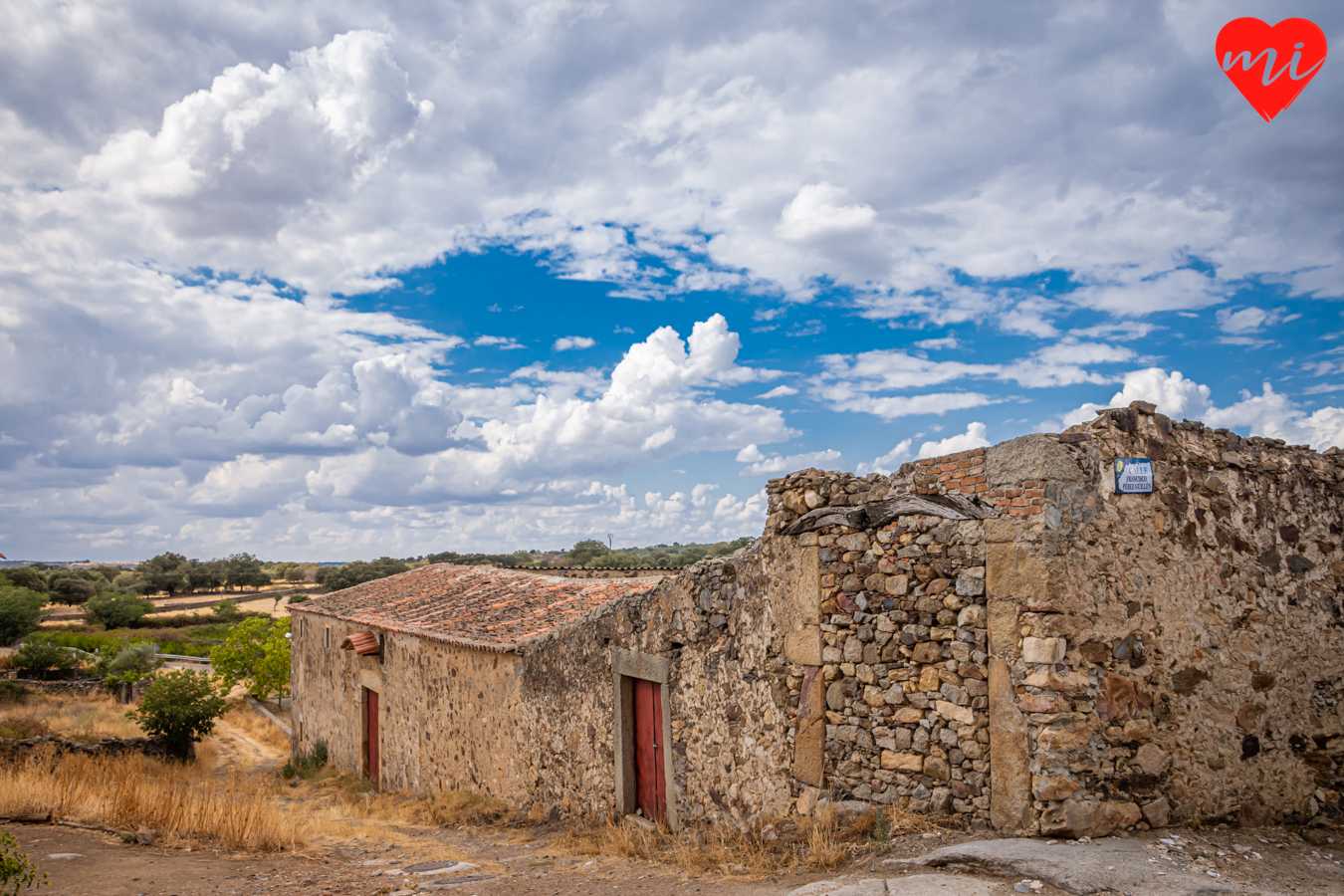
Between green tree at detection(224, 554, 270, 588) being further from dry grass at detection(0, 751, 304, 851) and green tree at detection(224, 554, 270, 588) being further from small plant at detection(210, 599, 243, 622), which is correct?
dry grass at detection(0, 751, 304, 851)

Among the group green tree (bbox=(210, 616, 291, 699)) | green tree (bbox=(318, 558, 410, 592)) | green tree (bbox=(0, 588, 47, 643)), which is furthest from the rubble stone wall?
green tree (bbox=(318, 558, 410, 592))

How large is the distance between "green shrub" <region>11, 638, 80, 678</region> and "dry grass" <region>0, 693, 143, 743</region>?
3774 mm

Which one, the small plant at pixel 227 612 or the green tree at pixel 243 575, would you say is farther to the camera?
the green tree at pixel 243 575

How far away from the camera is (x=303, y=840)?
8070 millimetres

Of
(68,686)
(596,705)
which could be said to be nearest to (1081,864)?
(596,705)

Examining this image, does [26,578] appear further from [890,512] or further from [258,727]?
[890,512]

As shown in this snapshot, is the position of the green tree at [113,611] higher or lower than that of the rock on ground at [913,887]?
lower

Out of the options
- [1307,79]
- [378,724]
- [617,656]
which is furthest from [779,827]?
[378,724]

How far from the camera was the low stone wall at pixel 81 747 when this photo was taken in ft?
41.6

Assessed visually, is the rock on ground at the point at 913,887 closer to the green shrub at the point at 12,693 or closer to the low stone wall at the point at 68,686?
the green shrub at the point at 12,693

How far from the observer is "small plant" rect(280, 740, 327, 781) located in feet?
55.1

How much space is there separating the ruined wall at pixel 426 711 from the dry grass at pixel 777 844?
360cm

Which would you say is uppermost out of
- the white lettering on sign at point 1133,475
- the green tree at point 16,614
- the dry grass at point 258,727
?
the white lettering on sign at point 1133,475

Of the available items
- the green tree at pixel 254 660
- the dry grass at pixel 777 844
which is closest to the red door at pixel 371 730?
the dry grass at pixel 777 844
